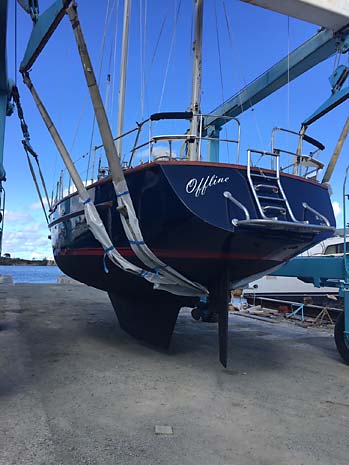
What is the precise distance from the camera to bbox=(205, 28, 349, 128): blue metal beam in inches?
246

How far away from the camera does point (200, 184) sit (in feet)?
12.0

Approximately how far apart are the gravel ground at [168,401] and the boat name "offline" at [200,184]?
183 cm

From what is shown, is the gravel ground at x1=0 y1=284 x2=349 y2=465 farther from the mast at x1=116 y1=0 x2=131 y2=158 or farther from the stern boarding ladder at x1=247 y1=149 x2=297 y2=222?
the mast at x1=116 y1=0 x2=131 y2=158

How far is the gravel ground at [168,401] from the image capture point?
2.40 metres

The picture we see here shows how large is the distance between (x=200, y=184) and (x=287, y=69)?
469 centimetres

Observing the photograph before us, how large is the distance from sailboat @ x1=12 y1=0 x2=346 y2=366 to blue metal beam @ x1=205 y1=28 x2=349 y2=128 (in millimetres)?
2295

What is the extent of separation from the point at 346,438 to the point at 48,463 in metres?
1.96

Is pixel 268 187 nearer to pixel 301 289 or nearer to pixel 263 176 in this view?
pixel 263 176

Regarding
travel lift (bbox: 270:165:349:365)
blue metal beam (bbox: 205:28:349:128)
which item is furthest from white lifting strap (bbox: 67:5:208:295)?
blue metal beam (bbox: 205:28:349:128)

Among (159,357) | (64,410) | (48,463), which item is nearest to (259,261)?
(159,357)

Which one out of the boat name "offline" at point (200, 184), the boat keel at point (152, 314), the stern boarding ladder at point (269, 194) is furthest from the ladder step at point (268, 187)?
the boat keel at point (152, 314)

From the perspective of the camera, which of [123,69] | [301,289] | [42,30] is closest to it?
[42,30]

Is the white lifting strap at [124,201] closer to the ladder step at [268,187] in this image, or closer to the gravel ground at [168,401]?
the gravel ground at [168,401]

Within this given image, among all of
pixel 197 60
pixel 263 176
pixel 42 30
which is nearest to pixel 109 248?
pixel 263 176
